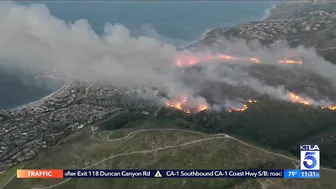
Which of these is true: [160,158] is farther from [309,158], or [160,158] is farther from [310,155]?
[310,155]

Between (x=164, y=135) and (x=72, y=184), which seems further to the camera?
(x=164, y=135)

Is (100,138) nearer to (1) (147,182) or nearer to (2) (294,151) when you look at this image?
(1) (147,182)

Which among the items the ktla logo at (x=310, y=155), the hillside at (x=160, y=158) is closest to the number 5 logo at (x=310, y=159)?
the ktla logo at (x=310, y=155)

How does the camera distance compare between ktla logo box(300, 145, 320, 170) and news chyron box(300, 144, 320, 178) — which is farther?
news chyron box(300, 144, 320, 178)

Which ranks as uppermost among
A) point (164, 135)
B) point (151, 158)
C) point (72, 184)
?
point (164, 135)

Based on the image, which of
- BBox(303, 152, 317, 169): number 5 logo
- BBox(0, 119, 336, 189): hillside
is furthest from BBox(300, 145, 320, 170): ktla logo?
BBox(0, 119, 336, 189): hillside

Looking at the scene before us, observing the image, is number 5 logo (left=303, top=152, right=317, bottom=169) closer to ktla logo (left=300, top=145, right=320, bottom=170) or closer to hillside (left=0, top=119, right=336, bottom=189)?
ktla logo (left=300, top=145, right=320, bottom=170)

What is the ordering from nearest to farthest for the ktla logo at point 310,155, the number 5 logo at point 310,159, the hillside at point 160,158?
the ktla logo at point 310,155, the number 5 logo at point 310,159, the hillside at point 160,158

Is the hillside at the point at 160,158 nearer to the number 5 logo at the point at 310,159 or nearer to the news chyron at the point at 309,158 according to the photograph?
the news chyron at the point at 309,158

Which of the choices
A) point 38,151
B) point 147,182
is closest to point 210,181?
point 147,182

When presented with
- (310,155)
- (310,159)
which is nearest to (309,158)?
(310,159)

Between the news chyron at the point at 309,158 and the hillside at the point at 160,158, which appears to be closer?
the news chyron at the point at 309,158
